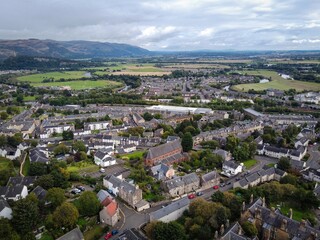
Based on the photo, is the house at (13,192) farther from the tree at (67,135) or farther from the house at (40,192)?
the tree at (67,135)

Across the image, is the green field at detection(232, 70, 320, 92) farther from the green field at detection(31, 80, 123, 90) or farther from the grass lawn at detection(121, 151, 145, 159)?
the grass lawn at detection(121, 151, 145, 159)

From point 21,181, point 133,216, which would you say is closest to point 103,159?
point 21,181

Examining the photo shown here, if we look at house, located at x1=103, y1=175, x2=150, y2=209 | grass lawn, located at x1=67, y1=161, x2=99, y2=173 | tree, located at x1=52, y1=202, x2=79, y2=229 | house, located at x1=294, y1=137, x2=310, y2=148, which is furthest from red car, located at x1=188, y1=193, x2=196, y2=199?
house, located at x1=294, y1=137, x2=310, y2=148

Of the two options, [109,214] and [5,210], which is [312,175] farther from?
[5,210]

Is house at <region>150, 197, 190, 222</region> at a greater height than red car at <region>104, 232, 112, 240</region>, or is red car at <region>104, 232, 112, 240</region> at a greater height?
house at <region>150, 197, 190, 222</region>

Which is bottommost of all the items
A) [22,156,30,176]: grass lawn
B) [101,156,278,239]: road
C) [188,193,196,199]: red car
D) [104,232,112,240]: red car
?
[22,156,30,176]: grass lawn

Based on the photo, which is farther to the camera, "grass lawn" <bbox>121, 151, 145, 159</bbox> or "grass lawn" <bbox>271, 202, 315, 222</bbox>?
"grass lawn" <bbox>121, 151, 145, 159</bbox>
